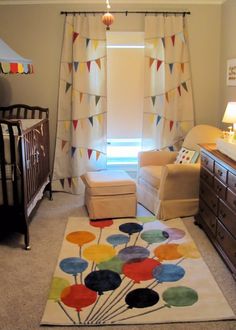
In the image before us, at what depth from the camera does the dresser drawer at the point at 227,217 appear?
2.58m

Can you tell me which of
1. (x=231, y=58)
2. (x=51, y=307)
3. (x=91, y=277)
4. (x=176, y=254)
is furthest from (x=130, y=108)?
(x=51, y=307)

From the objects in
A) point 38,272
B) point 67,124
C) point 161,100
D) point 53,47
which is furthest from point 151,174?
point 53,47

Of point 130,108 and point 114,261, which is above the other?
point 130,108

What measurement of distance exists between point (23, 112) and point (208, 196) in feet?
8.54

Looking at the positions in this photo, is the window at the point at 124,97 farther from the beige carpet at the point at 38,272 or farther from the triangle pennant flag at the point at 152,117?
the beige carpet at the point at 38,272

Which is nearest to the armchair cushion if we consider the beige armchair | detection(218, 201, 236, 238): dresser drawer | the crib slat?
the beige armchair

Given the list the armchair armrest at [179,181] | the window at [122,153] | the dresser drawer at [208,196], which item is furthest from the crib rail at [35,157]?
the dresser drawer at [208,196]

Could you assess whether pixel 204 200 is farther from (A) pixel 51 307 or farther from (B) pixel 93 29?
(B) pixel 93 29

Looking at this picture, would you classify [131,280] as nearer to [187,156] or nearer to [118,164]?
[187,156]

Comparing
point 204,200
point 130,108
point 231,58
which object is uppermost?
point 231,58

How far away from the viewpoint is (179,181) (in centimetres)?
368

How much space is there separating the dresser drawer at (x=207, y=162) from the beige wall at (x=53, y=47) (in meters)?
1.49

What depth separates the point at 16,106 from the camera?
14.6 feet

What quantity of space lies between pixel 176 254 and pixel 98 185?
3.65ft
